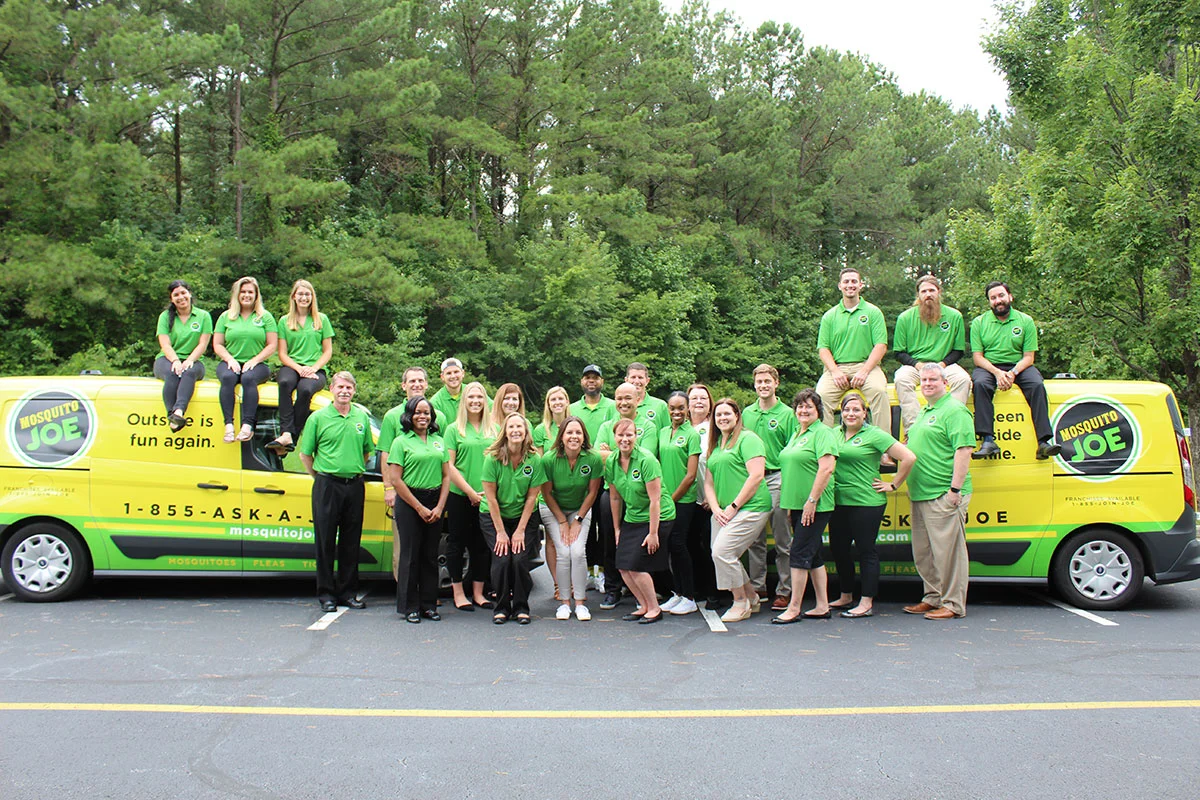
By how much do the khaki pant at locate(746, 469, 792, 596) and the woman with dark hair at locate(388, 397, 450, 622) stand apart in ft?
8.46

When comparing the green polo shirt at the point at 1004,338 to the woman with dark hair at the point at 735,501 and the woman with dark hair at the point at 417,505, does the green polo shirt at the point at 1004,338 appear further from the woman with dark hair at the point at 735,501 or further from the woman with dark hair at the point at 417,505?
the woman with dark hair at the point at 417,505

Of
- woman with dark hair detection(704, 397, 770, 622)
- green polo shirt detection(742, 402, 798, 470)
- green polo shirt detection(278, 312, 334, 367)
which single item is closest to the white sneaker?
woman with dark hair detection(704, 397, 770, 622)

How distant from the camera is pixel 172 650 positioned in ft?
20.4

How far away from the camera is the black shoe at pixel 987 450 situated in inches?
296

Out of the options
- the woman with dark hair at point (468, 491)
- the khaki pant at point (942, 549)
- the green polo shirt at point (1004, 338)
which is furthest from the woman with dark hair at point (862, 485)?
the woman with dark hair at point (468, 491)

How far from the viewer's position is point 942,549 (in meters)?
7.24

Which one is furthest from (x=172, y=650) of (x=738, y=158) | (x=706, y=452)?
(x=738, y=158)

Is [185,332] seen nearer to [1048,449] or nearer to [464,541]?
[464,541]

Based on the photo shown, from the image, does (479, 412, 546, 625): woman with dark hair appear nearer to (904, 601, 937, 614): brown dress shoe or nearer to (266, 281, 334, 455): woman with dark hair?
(266, 281, 334, 455): woman with dark hair

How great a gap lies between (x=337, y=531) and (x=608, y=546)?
2.26 metres

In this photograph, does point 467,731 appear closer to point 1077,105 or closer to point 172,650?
point 172,650

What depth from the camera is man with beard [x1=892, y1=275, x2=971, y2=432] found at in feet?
25.1

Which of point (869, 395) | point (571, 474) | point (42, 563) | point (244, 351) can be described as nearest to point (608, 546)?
point (571, 474)

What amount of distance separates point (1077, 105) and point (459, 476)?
11.7 m
